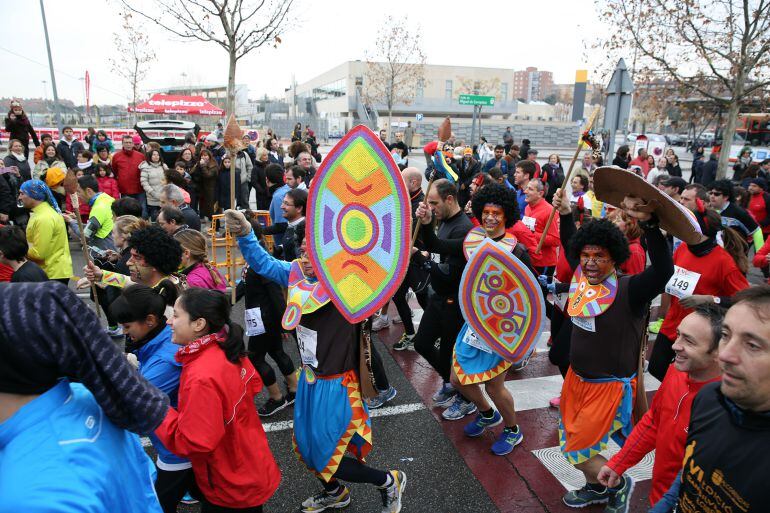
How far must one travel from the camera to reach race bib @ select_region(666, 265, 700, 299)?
3727 mm

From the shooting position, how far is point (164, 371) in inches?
95.2

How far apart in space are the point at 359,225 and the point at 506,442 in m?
Result: 2.10

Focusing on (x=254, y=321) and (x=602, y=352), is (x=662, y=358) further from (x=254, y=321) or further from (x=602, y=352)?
(x=254, y=321)

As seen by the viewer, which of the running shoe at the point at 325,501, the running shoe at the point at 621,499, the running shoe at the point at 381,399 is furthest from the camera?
the running shoe at the point at 381,399

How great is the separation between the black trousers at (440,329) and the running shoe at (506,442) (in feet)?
2.32

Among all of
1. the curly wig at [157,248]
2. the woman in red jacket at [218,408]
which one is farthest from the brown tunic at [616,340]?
the curly wig at [157,248]

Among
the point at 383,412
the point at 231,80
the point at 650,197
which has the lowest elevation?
the point at 383,412

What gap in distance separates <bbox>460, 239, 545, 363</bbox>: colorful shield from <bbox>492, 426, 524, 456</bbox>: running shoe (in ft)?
2.10

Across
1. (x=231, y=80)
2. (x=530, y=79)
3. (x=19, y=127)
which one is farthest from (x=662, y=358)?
(x=530, y=79)

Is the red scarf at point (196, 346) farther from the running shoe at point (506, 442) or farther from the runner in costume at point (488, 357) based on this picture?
the running shoe at point (506, 442)

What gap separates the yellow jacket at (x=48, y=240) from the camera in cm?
495

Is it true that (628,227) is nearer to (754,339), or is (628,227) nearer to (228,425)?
(754,339)

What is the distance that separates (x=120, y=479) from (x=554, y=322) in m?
4.16

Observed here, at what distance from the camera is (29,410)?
115cm
